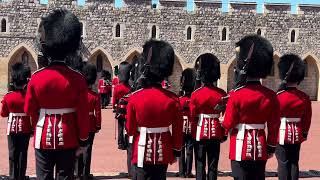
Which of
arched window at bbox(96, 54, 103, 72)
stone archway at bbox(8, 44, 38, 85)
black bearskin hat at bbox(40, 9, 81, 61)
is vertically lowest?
arched window at bbox(96, 54, 103, 72)

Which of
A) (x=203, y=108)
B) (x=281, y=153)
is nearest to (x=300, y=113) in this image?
(x=281, y=153)

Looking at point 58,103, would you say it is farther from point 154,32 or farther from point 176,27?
point 176,27

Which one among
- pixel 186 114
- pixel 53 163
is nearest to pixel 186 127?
pixel 186 114

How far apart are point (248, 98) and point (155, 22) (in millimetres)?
17066

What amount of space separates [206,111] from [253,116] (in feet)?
4.71

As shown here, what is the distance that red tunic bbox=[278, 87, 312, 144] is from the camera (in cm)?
514

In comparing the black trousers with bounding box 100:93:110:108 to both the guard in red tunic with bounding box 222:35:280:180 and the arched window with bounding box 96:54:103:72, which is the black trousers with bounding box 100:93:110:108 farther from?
the guard in red tunic with bounding box 222:35:280:180

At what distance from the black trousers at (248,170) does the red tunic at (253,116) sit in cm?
7

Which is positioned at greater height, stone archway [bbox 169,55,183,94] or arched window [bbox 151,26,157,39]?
arched window [bbox 151,26,157,39]

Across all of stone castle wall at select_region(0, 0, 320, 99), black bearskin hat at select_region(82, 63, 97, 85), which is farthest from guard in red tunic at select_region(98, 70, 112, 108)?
black bearskin hat at select_region(82, 63, 97, 85)

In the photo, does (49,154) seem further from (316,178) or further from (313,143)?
(313,143)

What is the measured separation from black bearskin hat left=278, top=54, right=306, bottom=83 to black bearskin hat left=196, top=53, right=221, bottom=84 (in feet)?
2.53

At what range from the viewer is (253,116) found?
13.6 feet

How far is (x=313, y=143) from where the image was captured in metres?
9.96
